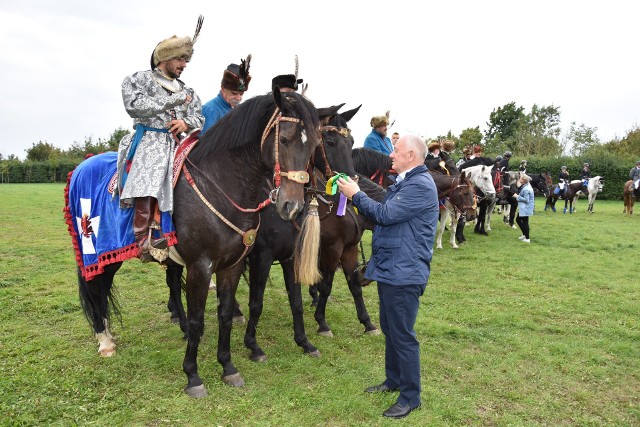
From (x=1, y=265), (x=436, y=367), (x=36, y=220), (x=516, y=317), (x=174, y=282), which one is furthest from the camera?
(x=36, y=220)

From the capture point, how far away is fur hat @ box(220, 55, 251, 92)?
16.5 ft

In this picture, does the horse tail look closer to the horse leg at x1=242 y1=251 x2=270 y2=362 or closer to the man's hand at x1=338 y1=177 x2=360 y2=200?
the horse leg at x1=242 y1=251 x2=270 y2=362

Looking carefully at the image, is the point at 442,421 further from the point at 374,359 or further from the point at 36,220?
the point at 36,220

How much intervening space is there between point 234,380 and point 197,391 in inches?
14.9

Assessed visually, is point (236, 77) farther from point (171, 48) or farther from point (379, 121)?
point (379, 121)

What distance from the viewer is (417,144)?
11.8ft

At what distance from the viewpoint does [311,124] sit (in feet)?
11.5

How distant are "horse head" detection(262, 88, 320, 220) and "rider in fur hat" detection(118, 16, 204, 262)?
1.00 meters

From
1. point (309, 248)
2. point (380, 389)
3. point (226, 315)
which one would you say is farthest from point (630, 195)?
point (226, 315)

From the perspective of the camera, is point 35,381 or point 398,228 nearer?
point 398,228

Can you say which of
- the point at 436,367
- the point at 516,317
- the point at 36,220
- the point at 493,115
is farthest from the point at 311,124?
the point at 493,115

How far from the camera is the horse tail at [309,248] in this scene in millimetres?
4363

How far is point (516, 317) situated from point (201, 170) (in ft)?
16.4

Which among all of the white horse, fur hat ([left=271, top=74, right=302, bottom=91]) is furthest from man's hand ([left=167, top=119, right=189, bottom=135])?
the white horse
